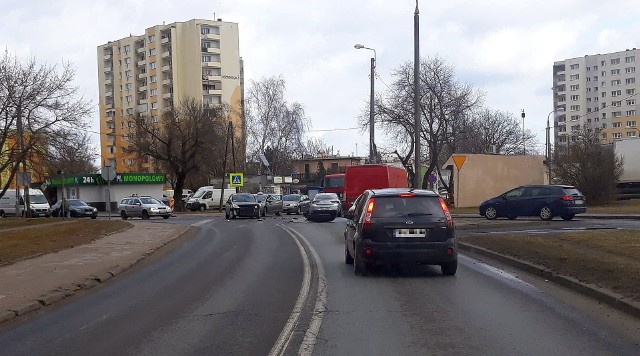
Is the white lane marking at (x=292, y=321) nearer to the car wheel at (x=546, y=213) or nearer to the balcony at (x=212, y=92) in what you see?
the car wheel at (x=546, y=213)

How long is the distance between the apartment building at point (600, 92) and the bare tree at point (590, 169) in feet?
243

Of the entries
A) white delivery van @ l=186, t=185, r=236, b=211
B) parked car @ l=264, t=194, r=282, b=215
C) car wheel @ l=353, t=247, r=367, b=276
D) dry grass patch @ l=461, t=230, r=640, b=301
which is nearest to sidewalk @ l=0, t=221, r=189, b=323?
car wheel @ l=353, t=247, r=367, b=276

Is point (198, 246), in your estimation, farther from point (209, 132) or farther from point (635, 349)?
point (209, 132)

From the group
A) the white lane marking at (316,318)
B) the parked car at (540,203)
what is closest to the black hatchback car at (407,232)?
the white lane marking at (316,318)

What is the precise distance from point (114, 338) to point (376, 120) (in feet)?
131

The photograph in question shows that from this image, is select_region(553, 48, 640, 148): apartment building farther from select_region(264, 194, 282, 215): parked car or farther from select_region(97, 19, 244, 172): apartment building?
select_region(264, 194, 282, 215): parked car

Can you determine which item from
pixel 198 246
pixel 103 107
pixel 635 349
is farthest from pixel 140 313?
pixel 103 107

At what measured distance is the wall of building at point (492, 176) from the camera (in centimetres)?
4078

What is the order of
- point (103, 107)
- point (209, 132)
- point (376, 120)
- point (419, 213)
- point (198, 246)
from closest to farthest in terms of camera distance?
1. point (419, 213)
2. point (198, 246)
3. point (376, 120)
4. point (209, 132)
5. point (103, 107)

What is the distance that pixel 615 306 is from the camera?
8.80 meters

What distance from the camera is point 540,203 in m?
27.6

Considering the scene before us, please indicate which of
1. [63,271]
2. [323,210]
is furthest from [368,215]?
[323,210]

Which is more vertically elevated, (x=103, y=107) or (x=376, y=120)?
(x=103, y=107)

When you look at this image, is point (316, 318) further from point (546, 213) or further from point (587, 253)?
point (546, 213)
